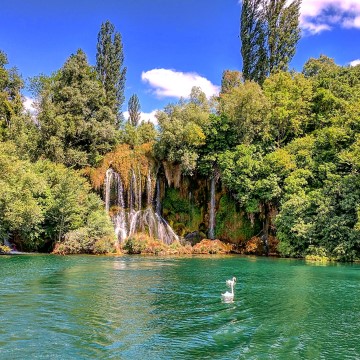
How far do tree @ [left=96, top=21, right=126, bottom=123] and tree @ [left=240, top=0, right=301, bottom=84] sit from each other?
20.9 meters

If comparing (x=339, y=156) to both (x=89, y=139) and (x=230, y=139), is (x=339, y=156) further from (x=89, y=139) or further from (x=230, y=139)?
(x=89, y=139)

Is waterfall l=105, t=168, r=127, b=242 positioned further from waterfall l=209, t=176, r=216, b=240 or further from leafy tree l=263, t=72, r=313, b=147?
leafy tree l=263, t=72, r=313, b=147

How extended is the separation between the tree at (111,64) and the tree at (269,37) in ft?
68.6

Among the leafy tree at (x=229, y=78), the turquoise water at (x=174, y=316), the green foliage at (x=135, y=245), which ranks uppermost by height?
the leafy tree at (x=229, y=78)

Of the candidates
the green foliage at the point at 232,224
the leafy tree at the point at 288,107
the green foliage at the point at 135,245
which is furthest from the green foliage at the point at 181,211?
the leafy tree at the point at 288,107

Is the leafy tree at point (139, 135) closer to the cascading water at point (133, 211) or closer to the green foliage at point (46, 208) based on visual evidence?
the cascading water at point (133, 211)

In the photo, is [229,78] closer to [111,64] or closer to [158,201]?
[111,64]

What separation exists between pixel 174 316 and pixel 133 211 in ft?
105

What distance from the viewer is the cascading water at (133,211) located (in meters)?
45.4

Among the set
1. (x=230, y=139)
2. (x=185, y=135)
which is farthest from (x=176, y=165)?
(x=230, y=139)

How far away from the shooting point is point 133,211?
46062 millimetres

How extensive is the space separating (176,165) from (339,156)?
59.9ft

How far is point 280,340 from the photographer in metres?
11.8

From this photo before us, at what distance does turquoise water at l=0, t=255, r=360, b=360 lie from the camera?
10.8 m
